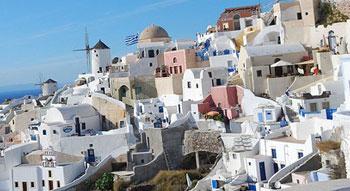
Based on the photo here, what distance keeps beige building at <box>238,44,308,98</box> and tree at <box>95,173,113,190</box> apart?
383 inches

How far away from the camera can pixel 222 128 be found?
28.6m

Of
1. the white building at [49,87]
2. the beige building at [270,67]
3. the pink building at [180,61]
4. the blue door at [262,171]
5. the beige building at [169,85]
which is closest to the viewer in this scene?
the blue door at [262,171]

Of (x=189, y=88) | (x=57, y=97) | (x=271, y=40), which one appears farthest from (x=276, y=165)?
(x=57, y=97)

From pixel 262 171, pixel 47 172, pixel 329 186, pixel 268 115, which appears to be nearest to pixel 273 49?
pixel 268 115

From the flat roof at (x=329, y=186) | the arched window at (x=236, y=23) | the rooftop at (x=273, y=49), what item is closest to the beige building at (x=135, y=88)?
the rooftop at (x=273, y=49)

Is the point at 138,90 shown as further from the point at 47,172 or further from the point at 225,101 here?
the point at 47,172

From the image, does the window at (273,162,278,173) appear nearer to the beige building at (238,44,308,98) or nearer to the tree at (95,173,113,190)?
the beige building at (238,44,308,98)

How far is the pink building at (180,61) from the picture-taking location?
123ft

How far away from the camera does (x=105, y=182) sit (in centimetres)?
2870

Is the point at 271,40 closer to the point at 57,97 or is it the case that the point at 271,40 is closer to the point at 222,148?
the point at 222,148

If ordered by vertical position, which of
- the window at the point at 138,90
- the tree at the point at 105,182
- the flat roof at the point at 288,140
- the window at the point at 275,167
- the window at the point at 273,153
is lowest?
the tree at the point at 105,182

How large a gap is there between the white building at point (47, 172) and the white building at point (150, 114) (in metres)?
4.49

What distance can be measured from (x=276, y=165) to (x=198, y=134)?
710 centimetres

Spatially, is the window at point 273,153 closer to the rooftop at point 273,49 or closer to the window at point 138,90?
the rooftop at point 273,49
